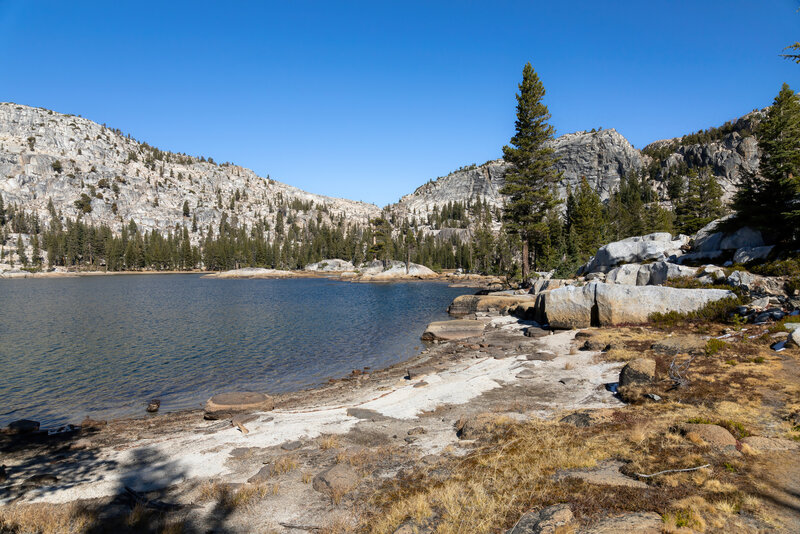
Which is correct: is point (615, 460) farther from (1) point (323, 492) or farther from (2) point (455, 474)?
(1) point (323, 492)

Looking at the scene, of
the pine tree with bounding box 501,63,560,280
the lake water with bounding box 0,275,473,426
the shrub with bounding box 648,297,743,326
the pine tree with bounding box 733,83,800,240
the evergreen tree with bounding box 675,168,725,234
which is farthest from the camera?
the evergreen tree with bounding box 675,168,725,234

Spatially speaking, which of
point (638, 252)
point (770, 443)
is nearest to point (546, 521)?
point (770, 443)

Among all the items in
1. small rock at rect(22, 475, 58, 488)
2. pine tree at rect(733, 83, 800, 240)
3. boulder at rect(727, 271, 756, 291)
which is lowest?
small rock at rect(22, 475, 58, 488)

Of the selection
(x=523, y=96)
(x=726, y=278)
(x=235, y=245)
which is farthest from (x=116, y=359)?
(x=235, y=245)

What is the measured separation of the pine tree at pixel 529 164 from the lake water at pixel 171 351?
1484cm

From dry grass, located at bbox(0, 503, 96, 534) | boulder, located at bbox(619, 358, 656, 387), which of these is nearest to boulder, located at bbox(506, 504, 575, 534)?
dry grass, located at bbox(0, 503, 96, 534)

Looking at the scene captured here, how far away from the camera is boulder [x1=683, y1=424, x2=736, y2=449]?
25.3 feet

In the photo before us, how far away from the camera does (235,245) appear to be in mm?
163250

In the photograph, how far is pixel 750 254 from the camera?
24375mm

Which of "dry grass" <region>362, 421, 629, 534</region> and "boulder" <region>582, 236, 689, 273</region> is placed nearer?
"dry grass" <region>362, 421, 629, 534</region>

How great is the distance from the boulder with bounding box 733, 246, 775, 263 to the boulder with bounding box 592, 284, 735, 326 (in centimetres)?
539

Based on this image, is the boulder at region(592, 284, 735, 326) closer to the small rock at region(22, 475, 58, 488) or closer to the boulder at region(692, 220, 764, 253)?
the boulder at region(692, 220, 764, 253)

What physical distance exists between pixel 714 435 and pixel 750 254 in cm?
2339

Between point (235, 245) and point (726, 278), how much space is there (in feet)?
550
